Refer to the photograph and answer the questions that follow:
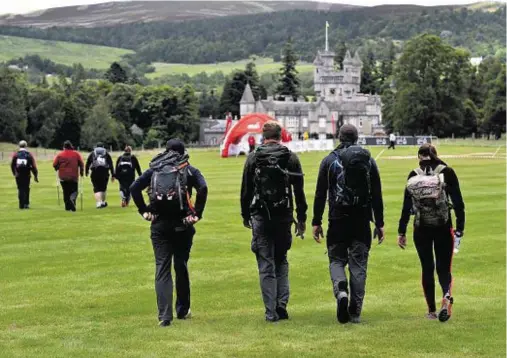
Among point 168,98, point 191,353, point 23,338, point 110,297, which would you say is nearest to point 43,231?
point 110,297

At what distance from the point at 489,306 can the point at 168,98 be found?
15224cm

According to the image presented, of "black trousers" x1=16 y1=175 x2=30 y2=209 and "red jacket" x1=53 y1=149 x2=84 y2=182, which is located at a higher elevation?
"red jacket" x1=53 y1=149 x2=84 y2=182

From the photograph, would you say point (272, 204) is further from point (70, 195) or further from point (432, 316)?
point (70, 195)

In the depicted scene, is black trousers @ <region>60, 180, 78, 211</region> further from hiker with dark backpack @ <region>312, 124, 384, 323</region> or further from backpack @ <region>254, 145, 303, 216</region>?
hiker with dark backpack @ <region>312, 124, 384, 323</region>

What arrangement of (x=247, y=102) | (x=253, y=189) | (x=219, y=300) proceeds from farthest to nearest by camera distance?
(x=247, y=102) → (x=219, y=300) → (x=253, y=189)

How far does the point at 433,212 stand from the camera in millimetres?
11203

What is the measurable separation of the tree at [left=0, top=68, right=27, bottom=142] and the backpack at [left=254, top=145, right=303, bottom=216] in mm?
110701

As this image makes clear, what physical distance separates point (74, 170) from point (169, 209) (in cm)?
1542

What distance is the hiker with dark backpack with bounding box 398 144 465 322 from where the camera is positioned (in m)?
11.2

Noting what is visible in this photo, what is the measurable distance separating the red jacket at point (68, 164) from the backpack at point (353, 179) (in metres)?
16.0

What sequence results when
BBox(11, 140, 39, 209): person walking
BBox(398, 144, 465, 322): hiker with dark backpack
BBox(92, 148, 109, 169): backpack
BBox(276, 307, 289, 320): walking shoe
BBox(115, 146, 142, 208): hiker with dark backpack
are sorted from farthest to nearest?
BBox(115, 146, 142, 208): hiker with dark backpack, BBox(11, 140, 39, 209): person walking, BBox(92, 148, 109, 169): backpack, BBox(276, 307, 289, 320): walking shoe, BBox(398, 144, 465, 322): hiker with dark backpack

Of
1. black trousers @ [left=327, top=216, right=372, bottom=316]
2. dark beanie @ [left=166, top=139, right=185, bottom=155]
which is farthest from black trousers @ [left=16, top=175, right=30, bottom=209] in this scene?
black trousers @ [left=327, top=216, right=372, bottom=316]

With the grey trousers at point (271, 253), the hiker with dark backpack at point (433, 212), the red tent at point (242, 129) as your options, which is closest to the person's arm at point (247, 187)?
the grey trousers at point (271, 253)

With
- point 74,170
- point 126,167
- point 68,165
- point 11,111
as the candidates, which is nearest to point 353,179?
point 68,165
